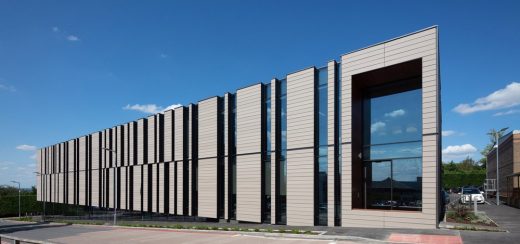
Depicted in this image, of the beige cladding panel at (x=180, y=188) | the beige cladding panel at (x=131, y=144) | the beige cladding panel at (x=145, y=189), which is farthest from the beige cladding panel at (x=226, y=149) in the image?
the beige cladding panel at (x=131, y=144)

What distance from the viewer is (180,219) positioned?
32.7 metres

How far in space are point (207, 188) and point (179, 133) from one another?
18.4ft

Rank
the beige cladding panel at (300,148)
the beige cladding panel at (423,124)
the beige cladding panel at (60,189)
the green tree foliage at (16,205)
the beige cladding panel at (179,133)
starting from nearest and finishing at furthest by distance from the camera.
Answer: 1. the beige cladding panel at (423,124)
2. the beige cladding panel at (300,148)
3. the beige cladding panel at (179,133)
4. the beige cladding panel at (60,189)
5. the green tree foliage at (16,205)

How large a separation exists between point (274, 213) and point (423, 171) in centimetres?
934

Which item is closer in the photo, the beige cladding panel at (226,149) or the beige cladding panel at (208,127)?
the beige cladding panel at (226,149)

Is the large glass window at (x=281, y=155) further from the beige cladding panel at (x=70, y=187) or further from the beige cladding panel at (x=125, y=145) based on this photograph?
the beige cladding panel at (x=70, y=187)

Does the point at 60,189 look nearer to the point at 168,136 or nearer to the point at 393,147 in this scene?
the point at 168,136

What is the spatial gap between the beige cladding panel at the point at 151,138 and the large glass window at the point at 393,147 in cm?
2035

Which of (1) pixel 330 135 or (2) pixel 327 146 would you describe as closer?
(1) pixel 330 135

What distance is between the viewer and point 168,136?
3412 centimetres

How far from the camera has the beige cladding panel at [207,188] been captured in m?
28.7

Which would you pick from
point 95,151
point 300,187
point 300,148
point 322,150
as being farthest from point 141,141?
point 322,150

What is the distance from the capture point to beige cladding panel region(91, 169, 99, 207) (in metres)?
45.8

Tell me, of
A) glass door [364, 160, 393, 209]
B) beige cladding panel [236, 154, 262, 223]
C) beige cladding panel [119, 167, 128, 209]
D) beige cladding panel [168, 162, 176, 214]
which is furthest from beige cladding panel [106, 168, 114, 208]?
glass door [364, 160, 393, 209]
